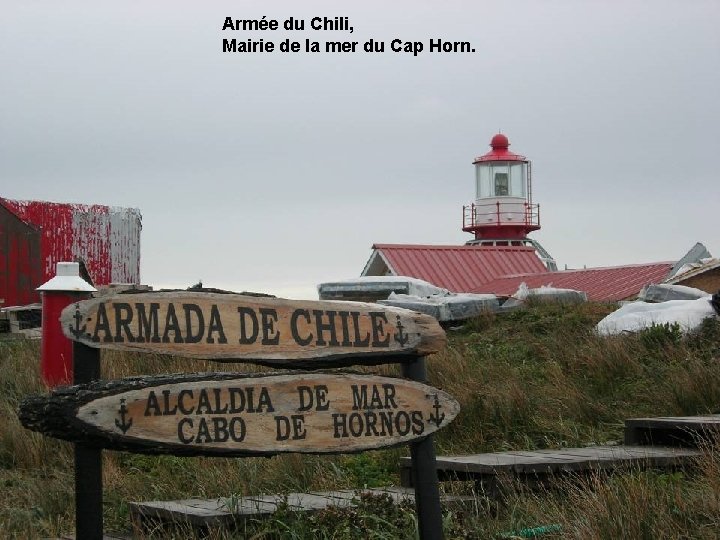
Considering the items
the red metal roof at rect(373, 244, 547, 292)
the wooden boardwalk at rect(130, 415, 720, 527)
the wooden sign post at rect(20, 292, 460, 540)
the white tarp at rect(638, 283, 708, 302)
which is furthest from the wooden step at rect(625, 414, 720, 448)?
the red metal roof at rect(373, 244, 547, 292)

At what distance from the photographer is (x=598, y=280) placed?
2345 cm

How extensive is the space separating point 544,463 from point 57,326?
15.4 ft

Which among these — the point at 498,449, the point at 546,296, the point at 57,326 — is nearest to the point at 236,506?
the point at 498,449

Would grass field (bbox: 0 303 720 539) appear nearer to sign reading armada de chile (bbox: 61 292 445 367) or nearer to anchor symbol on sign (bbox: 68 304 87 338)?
sign reading armada de chile (bbox: 61 292 445 367)

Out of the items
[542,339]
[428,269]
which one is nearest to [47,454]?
[542,339]

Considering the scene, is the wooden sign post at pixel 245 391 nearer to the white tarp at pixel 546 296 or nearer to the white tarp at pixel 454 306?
the white tarp at pixel 454 306

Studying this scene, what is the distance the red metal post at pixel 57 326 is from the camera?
915 centimetres

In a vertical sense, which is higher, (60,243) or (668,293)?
(60,243)

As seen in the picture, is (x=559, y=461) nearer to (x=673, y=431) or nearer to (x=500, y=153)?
(x=673, y=431)

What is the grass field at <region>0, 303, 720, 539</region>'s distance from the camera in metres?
5.14

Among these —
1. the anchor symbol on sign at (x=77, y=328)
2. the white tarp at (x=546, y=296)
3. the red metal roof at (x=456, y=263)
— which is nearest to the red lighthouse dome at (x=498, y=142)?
the red metal roof at (x=456, y=263)

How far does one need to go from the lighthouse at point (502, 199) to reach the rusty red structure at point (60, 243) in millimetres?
11615

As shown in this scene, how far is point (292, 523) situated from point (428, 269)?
21.6 m

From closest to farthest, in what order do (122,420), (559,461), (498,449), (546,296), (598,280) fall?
(122,420)
(559,461)
(498,449)
(546,296)
(598,280)
